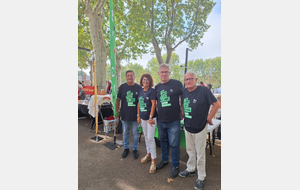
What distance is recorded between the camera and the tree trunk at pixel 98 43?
7012 mm

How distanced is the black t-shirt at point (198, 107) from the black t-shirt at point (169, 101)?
27 cm

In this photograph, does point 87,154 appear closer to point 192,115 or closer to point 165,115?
point 165,115

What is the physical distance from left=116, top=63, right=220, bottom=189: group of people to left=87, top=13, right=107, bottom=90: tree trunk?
192 inches

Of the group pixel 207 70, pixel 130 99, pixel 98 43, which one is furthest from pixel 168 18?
pixel 207 70

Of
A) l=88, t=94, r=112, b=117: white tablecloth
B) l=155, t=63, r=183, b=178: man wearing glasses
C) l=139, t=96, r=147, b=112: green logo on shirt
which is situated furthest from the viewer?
l=88, t=94, r=112, b=117: white tablecloth

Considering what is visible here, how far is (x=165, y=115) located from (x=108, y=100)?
3523 millimetres

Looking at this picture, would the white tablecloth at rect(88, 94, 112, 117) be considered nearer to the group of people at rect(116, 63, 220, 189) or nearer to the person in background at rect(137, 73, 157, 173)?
the group of people at rect(116, 63, 220, 189)

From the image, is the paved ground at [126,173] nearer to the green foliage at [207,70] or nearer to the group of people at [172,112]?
the group of people at [172,112]

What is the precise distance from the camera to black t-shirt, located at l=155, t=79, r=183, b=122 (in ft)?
8.08

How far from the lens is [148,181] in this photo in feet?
8.09

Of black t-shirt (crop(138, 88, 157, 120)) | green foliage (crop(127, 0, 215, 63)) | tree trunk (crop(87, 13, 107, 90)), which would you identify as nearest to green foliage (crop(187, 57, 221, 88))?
green foliage (crop(127, 0, 215, 63))

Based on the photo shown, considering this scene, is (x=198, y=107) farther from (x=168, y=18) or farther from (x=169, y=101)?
(x=168, y=18)

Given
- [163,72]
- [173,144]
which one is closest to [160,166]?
[173,144]

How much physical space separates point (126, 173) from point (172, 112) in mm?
1622
